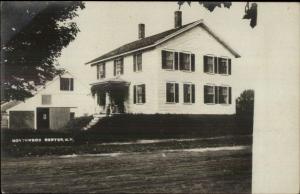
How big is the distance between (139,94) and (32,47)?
92 cm

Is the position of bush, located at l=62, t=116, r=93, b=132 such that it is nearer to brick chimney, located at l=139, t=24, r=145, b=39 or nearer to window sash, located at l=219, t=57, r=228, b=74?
brick chimney, located at l=139, t=24, r=145, b=39

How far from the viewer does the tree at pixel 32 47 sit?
309 cm

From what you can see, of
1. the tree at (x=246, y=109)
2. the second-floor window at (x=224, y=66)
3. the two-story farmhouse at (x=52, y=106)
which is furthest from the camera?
the tree at (x=246, y=109)

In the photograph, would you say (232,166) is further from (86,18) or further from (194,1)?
(86,18)

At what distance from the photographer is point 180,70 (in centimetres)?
372

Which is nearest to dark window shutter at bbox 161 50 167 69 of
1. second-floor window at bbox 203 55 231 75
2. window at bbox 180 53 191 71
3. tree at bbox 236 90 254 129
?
window at bbox 180 53 191 71

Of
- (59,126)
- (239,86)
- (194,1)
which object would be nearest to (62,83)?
(59,126)

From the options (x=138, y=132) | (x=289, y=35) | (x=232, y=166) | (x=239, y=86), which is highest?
(x=289, y=35)

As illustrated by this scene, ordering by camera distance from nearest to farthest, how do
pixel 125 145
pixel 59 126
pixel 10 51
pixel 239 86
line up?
pixel 10 51, pixel 59 126, pixel 125 145, pixel 239 86

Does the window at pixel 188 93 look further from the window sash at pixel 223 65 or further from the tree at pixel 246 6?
the tree at pixel 246 6

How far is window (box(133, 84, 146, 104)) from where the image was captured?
361 centimetres

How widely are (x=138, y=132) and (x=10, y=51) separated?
1156mm

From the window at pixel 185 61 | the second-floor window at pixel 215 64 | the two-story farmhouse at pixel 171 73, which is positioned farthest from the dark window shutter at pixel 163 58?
the second-floor window at pixel 215 64

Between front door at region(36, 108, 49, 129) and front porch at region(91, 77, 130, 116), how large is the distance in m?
0.37
